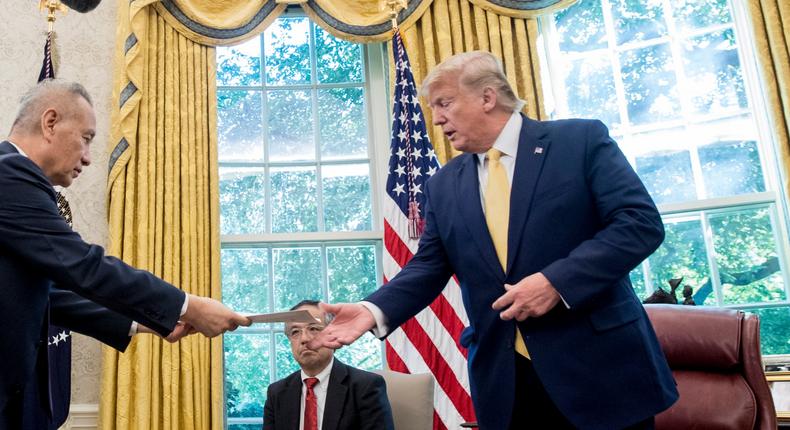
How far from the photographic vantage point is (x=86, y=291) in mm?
1935

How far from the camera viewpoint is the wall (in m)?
4.26

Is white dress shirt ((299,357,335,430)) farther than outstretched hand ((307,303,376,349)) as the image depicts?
Yes

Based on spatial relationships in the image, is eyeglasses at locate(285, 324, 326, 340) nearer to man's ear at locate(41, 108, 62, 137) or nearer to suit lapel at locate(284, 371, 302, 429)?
suit lapel at locate(284, 371, 302, 429)

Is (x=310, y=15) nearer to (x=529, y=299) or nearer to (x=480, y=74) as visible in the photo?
(x=480, y=74)

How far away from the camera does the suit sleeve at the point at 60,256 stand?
186 cm

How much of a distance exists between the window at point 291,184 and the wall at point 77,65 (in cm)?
68

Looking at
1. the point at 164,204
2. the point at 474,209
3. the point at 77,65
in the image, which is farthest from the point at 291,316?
the point at 77,65

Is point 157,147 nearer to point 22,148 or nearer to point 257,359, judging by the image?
point 257,359


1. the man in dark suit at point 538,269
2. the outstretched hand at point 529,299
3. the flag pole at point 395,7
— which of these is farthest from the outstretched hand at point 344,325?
A: the flag pole at point 395,7

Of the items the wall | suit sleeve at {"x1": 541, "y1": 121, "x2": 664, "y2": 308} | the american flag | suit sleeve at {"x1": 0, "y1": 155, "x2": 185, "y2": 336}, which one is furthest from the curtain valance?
suit sleeve at {"x1": 541, "y1": 121, "x2": 664, "y2": 308}

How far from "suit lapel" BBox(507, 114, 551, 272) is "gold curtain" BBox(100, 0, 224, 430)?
263cm

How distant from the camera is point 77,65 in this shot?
4457 millimetres

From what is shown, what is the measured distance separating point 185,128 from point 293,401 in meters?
1.77

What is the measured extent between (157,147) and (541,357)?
10.2ft
